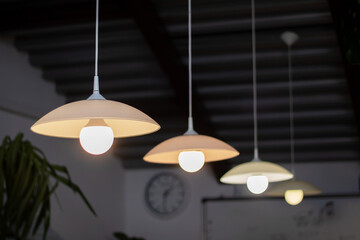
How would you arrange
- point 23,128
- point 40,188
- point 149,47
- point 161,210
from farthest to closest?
point 161,210 < point 23,128 < point 149,47 < point 40,188

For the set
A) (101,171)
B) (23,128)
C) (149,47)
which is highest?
(149,47)

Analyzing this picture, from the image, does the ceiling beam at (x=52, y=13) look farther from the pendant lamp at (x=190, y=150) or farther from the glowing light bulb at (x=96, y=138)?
the glowing light bulb at (x=96, y=138)

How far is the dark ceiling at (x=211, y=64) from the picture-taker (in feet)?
15.1

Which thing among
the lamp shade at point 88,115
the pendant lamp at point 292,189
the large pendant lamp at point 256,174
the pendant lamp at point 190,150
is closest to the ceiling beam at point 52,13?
the pendant lamp at point 292,189

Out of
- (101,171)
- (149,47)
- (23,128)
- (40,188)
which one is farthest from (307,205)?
(40,188)

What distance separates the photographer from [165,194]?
7.09 meters

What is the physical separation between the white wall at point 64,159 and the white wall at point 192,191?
0.16m

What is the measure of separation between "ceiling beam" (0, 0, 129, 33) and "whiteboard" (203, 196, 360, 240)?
2.93 meters

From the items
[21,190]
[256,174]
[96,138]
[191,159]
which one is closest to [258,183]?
[256,174]

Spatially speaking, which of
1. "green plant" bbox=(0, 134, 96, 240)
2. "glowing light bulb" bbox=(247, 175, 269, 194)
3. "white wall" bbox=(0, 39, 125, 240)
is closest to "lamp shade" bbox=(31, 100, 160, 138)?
"green plant" bbox=(0, 134, 96, 240)

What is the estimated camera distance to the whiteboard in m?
6.38

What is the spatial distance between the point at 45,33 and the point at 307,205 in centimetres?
336

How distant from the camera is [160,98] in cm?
582

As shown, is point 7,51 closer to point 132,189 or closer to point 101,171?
point 101,171
